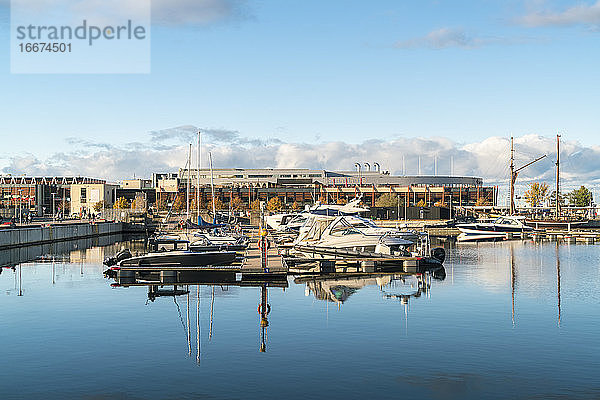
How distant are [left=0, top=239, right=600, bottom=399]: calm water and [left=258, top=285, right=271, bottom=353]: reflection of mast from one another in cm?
27

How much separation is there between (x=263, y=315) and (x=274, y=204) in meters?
157

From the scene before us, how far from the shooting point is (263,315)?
3350 centimetres

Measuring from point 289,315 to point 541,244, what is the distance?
6399 centimetres

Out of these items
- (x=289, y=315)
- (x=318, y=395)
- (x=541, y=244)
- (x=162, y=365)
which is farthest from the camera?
(x=541, y=244)

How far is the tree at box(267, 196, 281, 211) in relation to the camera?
18500 cm

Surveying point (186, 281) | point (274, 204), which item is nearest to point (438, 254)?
point (186, 281)

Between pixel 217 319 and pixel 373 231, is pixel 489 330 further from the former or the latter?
pixel 373 231

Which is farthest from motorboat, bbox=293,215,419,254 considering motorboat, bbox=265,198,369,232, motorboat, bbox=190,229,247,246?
motorboat, bbox=265,198,369,232

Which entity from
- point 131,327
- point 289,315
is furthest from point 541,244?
point 131,327

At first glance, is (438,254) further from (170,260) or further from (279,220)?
(279,220)

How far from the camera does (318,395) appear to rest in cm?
2011

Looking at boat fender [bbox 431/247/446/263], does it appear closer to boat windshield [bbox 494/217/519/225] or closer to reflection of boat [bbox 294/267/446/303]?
reflection of boat [bbox 294/267/446/303]

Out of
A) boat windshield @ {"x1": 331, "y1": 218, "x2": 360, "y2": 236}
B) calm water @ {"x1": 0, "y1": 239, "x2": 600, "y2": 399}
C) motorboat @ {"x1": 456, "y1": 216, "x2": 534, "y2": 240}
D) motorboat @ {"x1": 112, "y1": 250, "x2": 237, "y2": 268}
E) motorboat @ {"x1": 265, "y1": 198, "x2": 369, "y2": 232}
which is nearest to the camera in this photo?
calm water @ {"x1": 0, "y1": 239, "x2": 600, "y2": 399}

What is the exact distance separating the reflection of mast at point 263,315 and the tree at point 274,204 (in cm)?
14172
